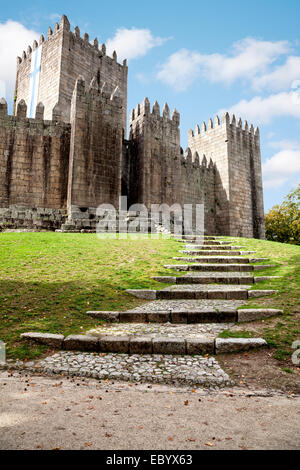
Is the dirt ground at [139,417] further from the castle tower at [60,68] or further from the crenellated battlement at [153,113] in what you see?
the castle tower at [60,68]

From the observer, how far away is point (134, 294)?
5953mm

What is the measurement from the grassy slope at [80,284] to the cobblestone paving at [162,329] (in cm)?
25

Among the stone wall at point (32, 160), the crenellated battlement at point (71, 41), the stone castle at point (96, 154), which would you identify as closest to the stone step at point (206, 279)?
the stone castle at point (96, 154)

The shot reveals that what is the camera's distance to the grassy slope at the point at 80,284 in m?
4.31

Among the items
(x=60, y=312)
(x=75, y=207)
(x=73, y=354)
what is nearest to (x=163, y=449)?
(x=73, y=354)

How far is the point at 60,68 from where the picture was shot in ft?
69.5

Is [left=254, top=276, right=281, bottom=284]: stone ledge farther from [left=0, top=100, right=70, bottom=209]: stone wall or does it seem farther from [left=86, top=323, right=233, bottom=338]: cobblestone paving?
[left=0, top=100, right=70, bottom=209]: stone wall

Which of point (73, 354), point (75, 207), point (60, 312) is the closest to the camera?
point (73, 354)

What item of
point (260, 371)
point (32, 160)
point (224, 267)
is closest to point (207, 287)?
point (224, 267)

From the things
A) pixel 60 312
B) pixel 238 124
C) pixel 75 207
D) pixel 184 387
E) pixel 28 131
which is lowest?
pixel 184 387
